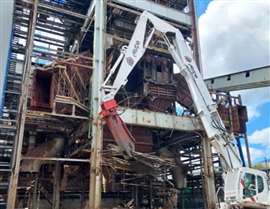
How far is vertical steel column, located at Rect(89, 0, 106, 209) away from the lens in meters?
13.2

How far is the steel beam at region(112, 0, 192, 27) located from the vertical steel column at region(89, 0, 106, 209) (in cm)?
184

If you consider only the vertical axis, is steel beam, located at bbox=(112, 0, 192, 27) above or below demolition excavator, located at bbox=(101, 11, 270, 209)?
above

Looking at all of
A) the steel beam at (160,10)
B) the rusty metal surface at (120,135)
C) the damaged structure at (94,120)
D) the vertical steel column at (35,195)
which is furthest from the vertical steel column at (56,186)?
the steel beam at (160,10)

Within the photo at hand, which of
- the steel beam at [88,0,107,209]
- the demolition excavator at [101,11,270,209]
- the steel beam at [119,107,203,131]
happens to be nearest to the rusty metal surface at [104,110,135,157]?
the demolition excavator at [101,11,270,209]

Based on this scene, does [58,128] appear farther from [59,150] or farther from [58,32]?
[58,32]

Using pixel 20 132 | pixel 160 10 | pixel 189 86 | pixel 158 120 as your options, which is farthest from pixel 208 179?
pixel 160 10

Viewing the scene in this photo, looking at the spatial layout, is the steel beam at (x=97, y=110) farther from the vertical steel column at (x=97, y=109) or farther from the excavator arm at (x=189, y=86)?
the excavator arm at (x=189, y=86)

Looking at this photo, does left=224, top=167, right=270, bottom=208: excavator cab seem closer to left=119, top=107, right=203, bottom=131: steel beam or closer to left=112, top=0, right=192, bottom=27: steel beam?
left=119, top=107, right=203, bottom=131: steel beam

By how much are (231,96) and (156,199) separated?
7.49 metres

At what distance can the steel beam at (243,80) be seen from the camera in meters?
16.4

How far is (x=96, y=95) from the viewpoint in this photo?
14.5 meters

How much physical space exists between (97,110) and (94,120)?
1.51 feet

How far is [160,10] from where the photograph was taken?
746 inches

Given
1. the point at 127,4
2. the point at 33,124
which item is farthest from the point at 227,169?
the point at 127,4
